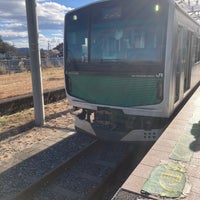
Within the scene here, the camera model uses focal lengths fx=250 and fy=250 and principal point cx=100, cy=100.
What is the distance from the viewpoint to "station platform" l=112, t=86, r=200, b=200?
248 centimetres

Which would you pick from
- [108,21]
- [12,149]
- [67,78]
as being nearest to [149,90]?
[108,21]

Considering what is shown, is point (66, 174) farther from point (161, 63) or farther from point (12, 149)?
point (161, 63)

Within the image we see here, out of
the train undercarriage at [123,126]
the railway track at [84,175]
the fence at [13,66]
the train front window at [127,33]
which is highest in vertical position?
the train front window at [127,33]

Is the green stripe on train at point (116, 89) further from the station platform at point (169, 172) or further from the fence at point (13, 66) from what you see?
the fence at point (13, 66)

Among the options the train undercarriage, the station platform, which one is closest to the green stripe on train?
the train undercarriage

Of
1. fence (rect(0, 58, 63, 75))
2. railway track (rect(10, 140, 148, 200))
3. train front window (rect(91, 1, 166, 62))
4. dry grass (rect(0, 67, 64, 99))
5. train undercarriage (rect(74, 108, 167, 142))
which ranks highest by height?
train front window (rect(91, 1, 166, 62))

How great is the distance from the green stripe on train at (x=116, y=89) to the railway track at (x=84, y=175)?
3.68ft

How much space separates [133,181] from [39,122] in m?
4.57

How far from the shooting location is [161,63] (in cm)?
424

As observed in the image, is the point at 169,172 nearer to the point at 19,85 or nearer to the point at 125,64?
the point at 125,64

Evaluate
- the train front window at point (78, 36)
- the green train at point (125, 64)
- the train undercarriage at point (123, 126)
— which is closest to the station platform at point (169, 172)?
the train undercarriage at point (123, 126)

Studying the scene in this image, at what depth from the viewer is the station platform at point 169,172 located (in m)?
2.48

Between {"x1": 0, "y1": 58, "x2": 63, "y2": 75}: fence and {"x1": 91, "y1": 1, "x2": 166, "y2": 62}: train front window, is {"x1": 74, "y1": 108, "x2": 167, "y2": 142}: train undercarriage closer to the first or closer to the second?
{"x1": 91, "y1": 1, "x2": 166, "y2": 62}: train front window

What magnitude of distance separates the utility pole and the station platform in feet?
12.4
